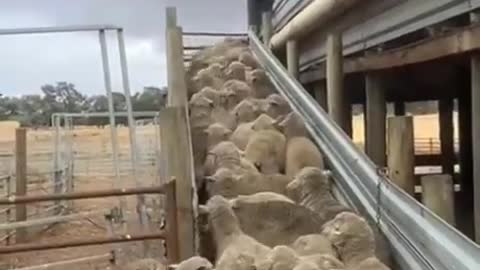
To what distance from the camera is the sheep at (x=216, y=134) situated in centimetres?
694

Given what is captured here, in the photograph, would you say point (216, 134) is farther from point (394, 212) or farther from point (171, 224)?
point (394, 212)

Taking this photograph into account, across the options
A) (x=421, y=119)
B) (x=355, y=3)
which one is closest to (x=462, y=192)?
(x=355, y=3)

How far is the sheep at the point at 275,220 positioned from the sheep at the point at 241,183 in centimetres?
56

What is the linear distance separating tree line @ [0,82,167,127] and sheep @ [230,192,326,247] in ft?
13.6

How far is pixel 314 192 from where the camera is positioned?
5.07 m

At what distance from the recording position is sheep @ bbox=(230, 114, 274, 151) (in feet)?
22.3

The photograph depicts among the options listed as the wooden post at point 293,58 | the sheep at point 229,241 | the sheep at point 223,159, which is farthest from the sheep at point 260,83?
the sheep at point 229,241

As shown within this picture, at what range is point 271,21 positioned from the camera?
1268 cm

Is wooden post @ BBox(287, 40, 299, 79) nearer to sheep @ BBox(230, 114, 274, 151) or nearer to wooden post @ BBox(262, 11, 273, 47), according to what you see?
wooden post @ BBox(262, 11, 273, 47)

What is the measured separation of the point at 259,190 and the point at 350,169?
0.79 meters

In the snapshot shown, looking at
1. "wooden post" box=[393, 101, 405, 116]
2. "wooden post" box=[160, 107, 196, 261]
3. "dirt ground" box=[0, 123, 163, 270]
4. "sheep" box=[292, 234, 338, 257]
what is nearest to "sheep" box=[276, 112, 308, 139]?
"dirt ground" box=[0, 123, 163, 270]

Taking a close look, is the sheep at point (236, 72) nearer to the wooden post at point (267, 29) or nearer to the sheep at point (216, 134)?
the wooden post at point (267, 29)

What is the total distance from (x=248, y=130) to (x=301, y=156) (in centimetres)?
119

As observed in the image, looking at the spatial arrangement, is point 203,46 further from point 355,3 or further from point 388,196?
point 388,196
